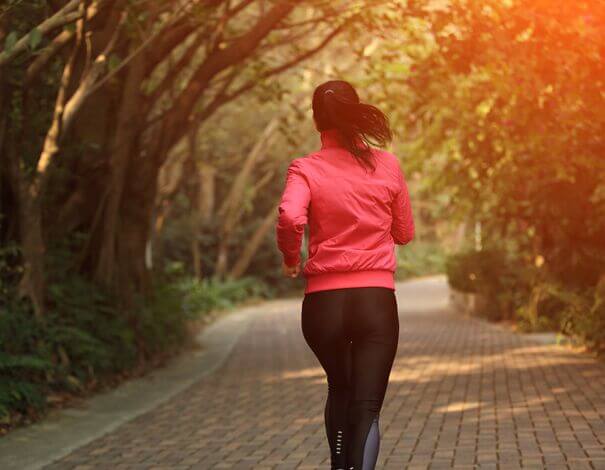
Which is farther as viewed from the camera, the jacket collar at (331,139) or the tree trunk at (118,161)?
the tree trunk at (118,161)

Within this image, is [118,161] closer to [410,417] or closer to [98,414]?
[98,414]

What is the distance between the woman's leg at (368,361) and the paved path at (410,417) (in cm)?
197

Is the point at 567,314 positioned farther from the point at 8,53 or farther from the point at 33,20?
the point at 8,53

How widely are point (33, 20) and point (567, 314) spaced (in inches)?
289

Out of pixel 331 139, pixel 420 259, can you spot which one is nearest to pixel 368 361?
pixel 331 139

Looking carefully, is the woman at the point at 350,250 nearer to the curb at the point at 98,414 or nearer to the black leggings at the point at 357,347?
the black leggings at the point at 357,347

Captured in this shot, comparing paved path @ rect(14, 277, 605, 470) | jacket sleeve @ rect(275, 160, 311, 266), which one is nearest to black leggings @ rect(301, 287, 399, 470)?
jacket sleeve @ rect(275, 160, 311, 266)

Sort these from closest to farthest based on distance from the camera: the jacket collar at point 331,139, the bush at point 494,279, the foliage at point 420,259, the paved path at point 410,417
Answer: the jacket collar at point 331,139 → the paved path at point 410,417 → the bush at point 494,279 → the foliage at point 420,259

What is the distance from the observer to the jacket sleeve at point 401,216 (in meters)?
4.71

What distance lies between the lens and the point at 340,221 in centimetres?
455

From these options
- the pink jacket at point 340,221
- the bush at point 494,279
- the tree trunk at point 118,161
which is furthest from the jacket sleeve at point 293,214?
the bush at point 494,279

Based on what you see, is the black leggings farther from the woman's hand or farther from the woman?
the woman's hand

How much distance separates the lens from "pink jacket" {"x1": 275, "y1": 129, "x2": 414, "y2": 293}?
14.8ft

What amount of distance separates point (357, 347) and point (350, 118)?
93 cm
